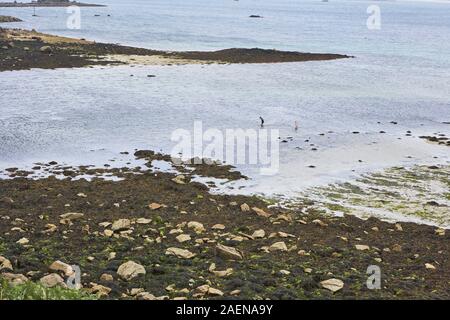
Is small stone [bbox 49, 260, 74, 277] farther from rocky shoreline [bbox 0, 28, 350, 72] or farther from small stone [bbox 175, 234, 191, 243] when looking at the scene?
rocky shoreline [bbox 0, 28, 350, 72]

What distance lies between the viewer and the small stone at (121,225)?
15391 mm

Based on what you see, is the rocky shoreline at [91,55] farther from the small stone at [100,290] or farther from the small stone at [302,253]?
the small stone at [100,290]

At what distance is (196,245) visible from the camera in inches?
566

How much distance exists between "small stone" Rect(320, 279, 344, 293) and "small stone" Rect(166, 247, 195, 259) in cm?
309

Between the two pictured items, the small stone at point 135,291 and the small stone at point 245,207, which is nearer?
the small stone at point 135,291

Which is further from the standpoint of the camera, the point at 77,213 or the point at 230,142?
the point at 230,142

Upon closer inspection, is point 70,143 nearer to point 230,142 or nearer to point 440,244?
point 230,142

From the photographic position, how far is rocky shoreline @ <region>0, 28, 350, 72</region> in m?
53.4

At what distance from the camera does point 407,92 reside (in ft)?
154

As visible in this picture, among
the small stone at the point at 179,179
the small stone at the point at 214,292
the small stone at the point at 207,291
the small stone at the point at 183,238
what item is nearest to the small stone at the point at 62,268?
the small stone at the point at 207,291

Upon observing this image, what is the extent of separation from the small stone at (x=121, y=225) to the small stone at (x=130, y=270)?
108 inches
